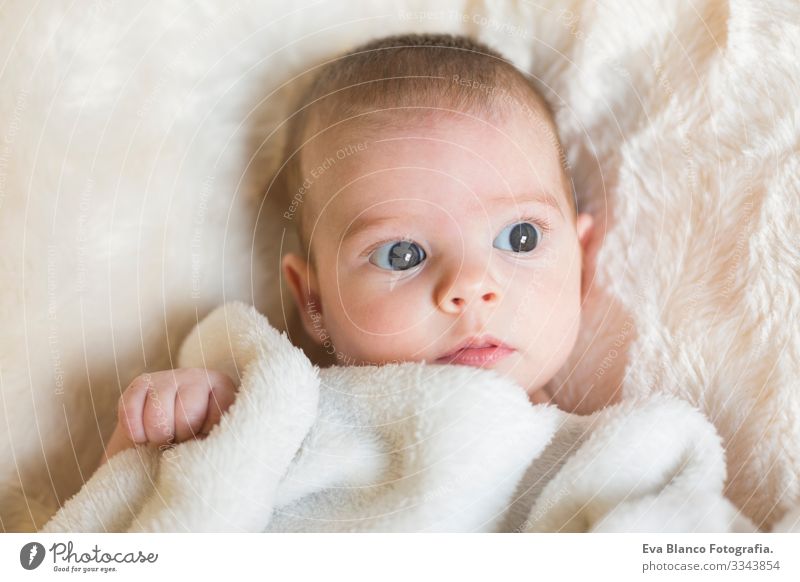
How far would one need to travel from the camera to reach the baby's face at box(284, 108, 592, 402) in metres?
0.52

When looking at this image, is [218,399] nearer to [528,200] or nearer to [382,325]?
[382,325]

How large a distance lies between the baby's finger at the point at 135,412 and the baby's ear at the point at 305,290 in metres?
0.13

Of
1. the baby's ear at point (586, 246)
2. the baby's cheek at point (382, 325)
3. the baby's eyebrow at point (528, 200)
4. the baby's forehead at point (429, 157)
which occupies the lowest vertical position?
the baby's cheek at point (382, 325)

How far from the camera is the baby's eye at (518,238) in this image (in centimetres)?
53

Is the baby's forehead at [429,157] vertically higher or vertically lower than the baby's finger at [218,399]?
higher

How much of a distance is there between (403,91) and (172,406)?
0.85 feet

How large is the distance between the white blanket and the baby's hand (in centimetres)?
1

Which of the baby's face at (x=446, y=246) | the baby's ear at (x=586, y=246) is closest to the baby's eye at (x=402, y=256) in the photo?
the baby's face at (x=446, y=246)

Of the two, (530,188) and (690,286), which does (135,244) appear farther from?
(690,286)

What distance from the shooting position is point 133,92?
1.84ft

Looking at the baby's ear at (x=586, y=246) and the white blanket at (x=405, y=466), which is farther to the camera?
the baby's ear at (x=586, y=246)

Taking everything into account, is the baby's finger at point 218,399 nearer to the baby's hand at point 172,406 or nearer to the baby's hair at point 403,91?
the baby's hand at point 172,406

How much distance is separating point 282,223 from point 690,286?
0.31 metres

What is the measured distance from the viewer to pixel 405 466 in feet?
1.58
